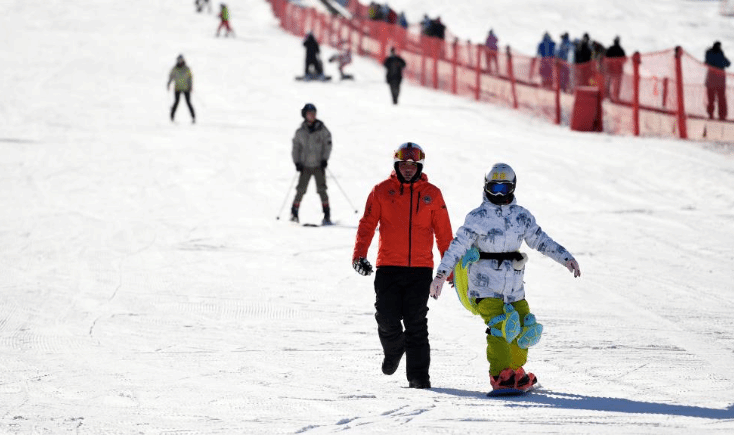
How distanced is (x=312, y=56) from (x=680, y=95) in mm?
14772

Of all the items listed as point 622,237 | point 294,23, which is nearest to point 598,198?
point 622,237

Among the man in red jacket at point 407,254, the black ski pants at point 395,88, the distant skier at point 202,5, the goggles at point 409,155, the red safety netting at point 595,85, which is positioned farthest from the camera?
the distant skier at point 202,5

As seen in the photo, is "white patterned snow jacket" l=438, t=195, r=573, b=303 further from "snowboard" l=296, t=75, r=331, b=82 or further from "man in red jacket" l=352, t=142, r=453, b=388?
"snowboard" l=296, t=75, r=331, b=82

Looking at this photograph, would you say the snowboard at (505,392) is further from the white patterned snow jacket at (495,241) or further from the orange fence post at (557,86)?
the orange fence post at (557,86)

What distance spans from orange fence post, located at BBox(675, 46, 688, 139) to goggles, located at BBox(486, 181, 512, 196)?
14.2 m

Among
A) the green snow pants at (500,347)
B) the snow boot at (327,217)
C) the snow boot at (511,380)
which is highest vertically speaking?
the green snow pants at (500,347)

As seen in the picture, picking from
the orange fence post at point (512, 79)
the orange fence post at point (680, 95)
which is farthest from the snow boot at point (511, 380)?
the orange fence post at point (512, 79)

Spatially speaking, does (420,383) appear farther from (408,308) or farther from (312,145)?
(312,145)

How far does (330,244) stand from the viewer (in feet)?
46.4

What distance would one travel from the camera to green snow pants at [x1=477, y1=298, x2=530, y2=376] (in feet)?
23.2

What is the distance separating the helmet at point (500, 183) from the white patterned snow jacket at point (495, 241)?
5 centimetres

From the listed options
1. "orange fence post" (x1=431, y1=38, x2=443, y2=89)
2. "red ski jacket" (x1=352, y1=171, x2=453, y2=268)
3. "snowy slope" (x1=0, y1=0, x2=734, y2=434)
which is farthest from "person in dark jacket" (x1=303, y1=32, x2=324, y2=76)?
"red ski jacket" (x1=352, y1=171, x2=453, y2=268)

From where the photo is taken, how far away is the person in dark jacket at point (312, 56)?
32688mm

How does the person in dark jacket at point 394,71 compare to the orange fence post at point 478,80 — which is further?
the orange fence post at point 478,80
